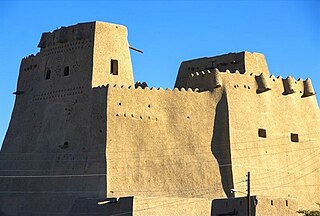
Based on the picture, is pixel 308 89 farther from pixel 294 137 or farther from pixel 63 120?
pixel 63 120

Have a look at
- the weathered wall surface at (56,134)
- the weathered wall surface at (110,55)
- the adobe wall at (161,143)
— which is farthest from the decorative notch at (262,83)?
the weathered wall surface at (56,134)

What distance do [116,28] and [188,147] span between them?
6.40 metres

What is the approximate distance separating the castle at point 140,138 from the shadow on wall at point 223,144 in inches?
1.8

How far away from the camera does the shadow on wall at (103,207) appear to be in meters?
26.2

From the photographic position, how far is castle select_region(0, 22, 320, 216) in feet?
93.5

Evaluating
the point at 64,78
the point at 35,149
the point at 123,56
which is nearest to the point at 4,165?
the point at 35,149

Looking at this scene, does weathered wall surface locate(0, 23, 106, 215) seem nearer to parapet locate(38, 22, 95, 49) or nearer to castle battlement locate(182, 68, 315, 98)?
parapet locate(38, 22, 95, 49)

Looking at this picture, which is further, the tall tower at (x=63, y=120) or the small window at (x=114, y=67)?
the small window at (x=114, y=67)

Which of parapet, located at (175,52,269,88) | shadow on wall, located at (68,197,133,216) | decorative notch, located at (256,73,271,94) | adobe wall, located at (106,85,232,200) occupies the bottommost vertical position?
shadow on wall, located at (68,197,133,216)

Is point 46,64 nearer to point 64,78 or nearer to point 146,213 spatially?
point 64,78

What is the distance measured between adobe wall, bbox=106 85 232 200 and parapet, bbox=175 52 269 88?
3.88 meters

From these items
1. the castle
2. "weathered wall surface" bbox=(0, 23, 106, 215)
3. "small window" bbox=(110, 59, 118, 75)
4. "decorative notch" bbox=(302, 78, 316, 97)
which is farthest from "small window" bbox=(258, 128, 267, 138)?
"weathered wall surface" bbox=(0, 23, 106, 215)

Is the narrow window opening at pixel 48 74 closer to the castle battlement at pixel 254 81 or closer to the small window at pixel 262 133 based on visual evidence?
the castle battlement at pixel 254 81

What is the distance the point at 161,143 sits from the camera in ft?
97.5
